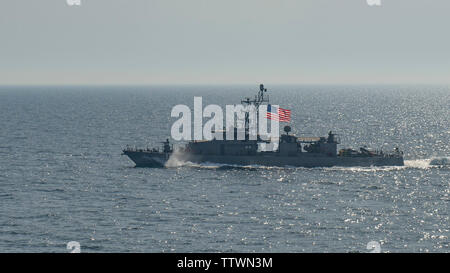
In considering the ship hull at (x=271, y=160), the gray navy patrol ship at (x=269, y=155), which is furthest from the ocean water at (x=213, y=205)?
the gray navy patrol ship at (x=269, y=155)

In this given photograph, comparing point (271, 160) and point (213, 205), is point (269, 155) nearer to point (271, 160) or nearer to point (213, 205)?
point (271, 160)

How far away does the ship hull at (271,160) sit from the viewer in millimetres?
86000

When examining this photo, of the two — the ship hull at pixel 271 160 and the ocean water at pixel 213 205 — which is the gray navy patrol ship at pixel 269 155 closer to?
the ship hull at pixel 271 160

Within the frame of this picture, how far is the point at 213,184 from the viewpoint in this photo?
7394 centimetres

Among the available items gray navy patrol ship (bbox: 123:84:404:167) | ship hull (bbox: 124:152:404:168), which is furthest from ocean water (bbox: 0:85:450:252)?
gray navy patrol ship (bbox: 123:84:404:167)

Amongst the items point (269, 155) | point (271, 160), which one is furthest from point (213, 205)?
point (269, 155)

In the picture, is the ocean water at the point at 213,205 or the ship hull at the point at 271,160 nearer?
the ocean water at the point at 213,205

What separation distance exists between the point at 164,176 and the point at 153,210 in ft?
65.4

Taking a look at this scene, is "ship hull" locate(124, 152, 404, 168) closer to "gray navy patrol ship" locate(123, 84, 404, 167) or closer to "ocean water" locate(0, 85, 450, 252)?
"gray navy patrol ship" locate(123, 84, 404, 167)

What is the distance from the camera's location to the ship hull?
282 ft

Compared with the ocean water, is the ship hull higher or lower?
higher

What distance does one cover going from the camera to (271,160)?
8669cm

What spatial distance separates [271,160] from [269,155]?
2.60ft

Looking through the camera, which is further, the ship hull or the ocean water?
the ship hull
